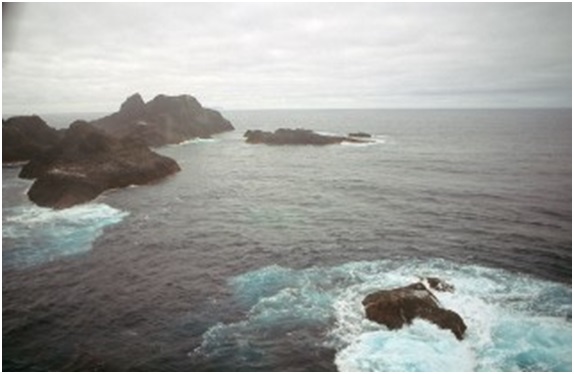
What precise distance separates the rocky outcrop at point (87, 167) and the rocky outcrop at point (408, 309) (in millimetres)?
27891

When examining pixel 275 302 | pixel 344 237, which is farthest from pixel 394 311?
pixel 344 237

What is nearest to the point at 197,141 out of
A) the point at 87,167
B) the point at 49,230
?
the point at 87,167

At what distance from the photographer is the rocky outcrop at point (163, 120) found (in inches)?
3312

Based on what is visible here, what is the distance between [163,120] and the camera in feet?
299

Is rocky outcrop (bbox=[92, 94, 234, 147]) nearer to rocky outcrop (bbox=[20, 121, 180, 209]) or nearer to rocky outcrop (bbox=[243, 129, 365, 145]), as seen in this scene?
rocky outcrop (bbox=[243, 129, 365, 145])

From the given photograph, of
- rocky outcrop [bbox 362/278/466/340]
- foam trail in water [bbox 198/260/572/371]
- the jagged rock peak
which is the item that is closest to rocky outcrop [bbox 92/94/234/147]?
the jagged rock peak

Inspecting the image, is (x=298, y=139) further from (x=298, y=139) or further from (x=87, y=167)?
(x=87, y=167)

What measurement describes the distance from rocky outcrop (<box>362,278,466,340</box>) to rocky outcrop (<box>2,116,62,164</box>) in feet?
175

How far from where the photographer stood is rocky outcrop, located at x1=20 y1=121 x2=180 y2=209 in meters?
37.8

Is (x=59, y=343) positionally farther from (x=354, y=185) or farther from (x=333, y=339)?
(x=354, y=185)

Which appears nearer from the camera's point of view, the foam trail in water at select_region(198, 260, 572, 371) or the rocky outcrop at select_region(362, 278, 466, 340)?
the foam trail in water at select_region(198, 260, 572, 371)

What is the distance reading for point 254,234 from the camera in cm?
2950

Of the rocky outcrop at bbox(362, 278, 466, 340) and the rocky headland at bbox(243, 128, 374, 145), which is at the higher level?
the rocky headland at bbox(243, 128, 374, 145)

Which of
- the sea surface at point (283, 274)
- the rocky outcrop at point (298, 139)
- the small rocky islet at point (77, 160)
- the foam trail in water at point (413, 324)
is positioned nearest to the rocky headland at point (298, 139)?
the rocky outcrop at point (298, 139)
